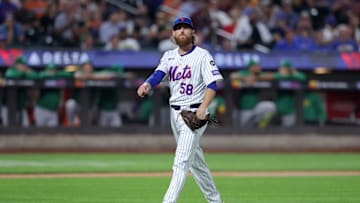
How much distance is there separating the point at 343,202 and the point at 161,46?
1118 centimetres

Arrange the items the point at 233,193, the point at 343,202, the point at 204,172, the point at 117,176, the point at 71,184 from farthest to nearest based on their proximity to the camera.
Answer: the point at 117,176 → the point at 71,184 → the point at 233,193 → the point at 343,202 → the point at 204,172

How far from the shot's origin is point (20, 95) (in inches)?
784

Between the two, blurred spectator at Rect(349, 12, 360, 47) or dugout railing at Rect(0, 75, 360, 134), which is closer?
dugout railing at Rect(0, 75, 360, 134)

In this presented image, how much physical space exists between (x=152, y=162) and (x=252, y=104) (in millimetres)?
3971

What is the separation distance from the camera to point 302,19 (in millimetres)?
22109

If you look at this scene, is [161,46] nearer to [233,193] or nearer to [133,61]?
[133,61]

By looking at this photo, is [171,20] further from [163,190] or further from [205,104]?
[205,104]

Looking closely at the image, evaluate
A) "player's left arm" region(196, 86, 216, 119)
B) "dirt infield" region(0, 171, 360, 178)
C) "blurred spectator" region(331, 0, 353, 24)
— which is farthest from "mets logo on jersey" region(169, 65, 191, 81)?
"blurred spectator" region(331, 0, 353, 24)

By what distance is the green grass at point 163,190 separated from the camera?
10.5 m

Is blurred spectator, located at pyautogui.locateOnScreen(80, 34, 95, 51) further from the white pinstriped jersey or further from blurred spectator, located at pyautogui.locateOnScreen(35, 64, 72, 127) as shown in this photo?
the white pinstriped jersey

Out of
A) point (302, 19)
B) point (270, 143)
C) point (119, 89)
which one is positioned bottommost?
point (270, 143)

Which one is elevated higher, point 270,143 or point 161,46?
point 161,46

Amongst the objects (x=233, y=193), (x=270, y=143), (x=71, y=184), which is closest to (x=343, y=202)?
(x=233, y=193)

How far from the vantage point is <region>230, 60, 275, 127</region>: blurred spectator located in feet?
66.5
